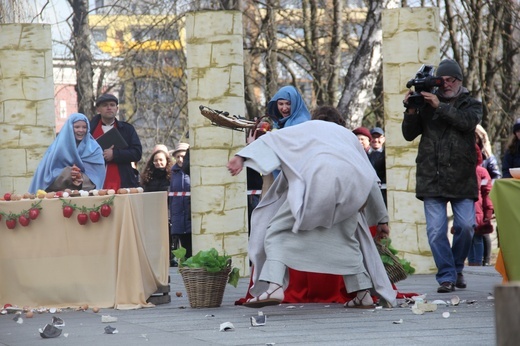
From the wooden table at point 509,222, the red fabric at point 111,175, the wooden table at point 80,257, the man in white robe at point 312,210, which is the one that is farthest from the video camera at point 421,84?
the red fabric at point 111,175

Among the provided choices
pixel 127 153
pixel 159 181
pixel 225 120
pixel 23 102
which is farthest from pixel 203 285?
pixel 159 181

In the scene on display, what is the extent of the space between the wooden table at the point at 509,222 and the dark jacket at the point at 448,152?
1.59 meters

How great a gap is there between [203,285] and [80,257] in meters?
1.06

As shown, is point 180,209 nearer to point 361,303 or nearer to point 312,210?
point 361,303

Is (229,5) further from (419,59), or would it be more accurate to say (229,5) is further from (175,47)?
(419,59)

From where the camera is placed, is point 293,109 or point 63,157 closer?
point 293,109

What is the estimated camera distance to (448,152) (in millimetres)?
10219

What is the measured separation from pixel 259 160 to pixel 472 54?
13.5m

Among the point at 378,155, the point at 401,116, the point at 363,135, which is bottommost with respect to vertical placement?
the point at 378,155

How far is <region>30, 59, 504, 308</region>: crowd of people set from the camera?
8625 millimetres

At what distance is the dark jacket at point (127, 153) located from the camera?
13.1 meters

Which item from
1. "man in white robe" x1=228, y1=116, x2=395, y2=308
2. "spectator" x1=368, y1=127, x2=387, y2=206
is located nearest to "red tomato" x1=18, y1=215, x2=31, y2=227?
"man in white robe" x1=228, y1=116, x2=395, y2=308

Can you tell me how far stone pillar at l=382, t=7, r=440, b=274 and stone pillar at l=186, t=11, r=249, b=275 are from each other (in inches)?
64.9

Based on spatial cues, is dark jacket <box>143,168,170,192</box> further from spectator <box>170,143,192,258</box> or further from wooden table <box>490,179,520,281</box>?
wooden table <box>490,179,520,281</box>
